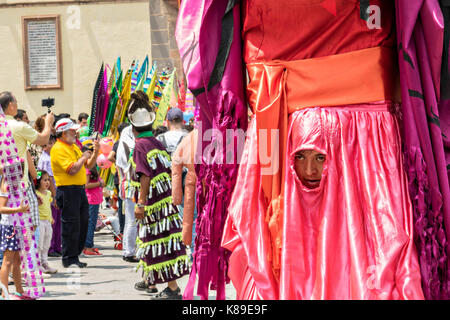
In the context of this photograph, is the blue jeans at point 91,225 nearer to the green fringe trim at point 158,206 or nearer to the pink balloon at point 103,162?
Answer: the pink balloon at point 103,162

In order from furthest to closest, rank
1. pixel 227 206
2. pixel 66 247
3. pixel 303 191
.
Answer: pixel 66 247 < pixel 227 206 < pixel 303 191

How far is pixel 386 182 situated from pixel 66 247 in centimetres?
528

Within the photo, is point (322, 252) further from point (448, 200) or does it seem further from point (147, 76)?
point (147, 76)

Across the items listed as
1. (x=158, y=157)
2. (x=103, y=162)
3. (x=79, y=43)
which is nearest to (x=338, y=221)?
(x=158, y=157)

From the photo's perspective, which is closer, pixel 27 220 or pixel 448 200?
pixel 448 200

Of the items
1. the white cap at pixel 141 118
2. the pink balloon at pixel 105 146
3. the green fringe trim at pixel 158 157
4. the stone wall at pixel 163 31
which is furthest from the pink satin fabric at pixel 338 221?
the stone wall at pixel 163 31

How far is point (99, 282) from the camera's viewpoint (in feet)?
22.6

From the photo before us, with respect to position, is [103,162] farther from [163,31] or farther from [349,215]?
[163,31]

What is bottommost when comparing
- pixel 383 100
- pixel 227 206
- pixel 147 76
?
pixel 227 206

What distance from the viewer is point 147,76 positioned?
1248 cm

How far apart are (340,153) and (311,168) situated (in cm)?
12

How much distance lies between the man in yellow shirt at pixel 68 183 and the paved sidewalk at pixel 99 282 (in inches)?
10.7
